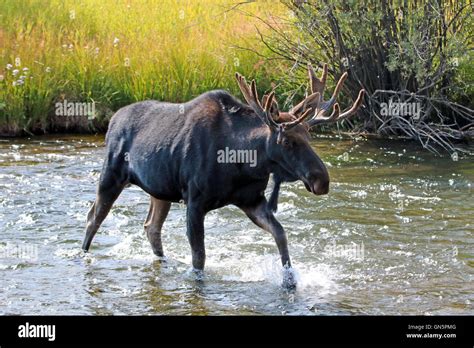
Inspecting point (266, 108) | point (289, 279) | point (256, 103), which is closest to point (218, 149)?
point (256, 103)

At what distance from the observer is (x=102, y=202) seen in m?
9.73

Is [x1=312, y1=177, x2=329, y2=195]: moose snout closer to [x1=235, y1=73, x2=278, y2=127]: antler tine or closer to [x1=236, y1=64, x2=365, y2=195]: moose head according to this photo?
[x1=236, y1=64, x2=365, y2=195]: moose head

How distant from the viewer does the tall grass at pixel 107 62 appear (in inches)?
615

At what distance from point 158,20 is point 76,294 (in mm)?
10859

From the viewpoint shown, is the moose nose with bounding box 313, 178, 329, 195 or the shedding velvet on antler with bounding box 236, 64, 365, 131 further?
the shedding velvet on antler with bounding box 236, 64, 365, 131

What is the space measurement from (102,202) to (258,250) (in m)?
1.57

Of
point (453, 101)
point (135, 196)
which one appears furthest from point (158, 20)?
point (135, 196)

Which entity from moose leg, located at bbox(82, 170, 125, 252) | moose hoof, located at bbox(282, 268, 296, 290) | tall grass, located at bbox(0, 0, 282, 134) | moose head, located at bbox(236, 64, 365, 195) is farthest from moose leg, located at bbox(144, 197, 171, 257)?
tall grass, located at bbox(0, 0, 282, 134)

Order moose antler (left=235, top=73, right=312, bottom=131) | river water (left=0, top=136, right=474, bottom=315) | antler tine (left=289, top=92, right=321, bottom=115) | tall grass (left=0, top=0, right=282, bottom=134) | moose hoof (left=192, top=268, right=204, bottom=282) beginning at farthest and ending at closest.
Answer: tall grass (left=0, top=0, right=282, bottom=134) < moose hoof (left=192, top=268, right=204, bottom=282) < antler tine (left=289, top=92, right=321, bottom=115) < river water (left=0, top=136, right=474, bottom=315) < moose antler (left=235, top=73, right=312, bottom=131)

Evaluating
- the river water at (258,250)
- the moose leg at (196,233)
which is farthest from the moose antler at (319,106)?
the river water at (258,250)

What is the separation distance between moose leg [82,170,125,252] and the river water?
0.20 m

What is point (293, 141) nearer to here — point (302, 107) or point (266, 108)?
point (266, 108)

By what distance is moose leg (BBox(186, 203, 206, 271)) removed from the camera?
884 cm

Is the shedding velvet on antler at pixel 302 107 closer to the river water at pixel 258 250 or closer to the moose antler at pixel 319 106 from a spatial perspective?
the moose antler at pixel 319 106
